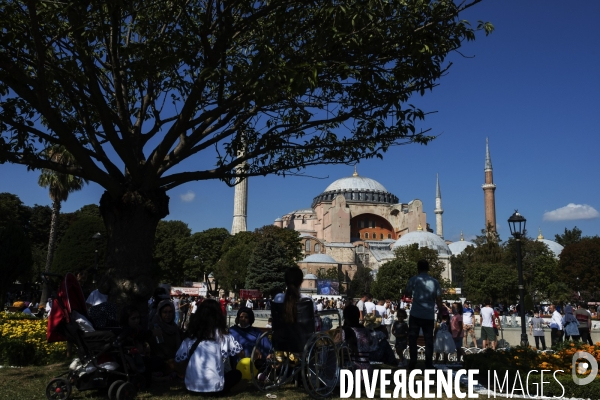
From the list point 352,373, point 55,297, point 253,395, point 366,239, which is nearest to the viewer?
point 55,297

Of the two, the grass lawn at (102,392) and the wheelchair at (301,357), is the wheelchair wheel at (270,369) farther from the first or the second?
the grass lawn at (102,392)

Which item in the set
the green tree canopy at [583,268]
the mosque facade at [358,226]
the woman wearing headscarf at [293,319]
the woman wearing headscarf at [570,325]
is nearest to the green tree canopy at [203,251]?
the mosque facade at [358,226]

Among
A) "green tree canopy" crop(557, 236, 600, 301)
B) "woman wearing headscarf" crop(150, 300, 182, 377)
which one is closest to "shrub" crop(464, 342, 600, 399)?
"woman wearing headscarf" crop(150, 300, 182, 377)

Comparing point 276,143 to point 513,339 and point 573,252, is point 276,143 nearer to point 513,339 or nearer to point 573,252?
point 513,339

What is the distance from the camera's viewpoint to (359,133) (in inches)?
342

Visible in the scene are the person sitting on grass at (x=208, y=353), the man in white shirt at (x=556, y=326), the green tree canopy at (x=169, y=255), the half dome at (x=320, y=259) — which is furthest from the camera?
the half dome at (x=320, y=259)

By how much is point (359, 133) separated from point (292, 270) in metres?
3.42

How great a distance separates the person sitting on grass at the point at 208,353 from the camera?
5.51 metres

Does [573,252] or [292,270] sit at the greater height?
[573,252]

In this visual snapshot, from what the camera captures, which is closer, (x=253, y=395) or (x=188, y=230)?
(x=253, y=395)

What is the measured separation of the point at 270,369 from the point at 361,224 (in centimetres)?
8269

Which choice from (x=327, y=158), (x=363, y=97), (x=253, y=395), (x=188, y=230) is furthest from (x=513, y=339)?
(x=188, y=230)

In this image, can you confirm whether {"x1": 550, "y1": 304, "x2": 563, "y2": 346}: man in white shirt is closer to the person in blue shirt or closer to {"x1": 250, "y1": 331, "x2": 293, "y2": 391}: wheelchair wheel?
the person in blue shirt

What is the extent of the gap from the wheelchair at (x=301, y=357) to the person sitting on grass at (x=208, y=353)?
0.32m
